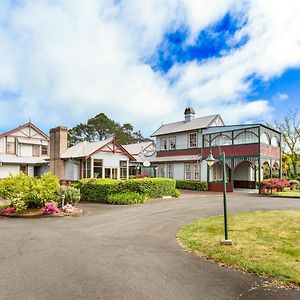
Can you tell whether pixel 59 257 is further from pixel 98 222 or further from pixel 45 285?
pixel 98 222

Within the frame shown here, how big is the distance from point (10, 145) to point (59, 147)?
1168cm

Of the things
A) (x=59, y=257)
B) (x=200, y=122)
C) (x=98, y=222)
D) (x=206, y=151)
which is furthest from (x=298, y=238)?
(x=200, y=122)

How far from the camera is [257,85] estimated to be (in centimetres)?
2384

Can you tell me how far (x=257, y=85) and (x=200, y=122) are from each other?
9.73 metres

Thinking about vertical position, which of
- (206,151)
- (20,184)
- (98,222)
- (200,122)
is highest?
(200,122)

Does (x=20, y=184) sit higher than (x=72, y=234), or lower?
higher

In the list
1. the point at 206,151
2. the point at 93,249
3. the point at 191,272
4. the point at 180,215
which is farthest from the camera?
the point at 206,151

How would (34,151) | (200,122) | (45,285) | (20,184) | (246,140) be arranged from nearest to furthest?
(45,285) < (20,184) < (246,140) < (200,122) < (34,151)

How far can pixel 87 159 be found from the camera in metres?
27.2

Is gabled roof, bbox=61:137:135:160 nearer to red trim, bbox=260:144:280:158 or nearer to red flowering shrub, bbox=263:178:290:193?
red trim, bbox=260:144:280:158

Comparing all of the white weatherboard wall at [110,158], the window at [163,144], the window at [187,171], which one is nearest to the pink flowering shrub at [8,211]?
the white weatherboard wall at [110,158]

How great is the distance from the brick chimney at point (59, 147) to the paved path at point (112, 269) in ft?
62.1

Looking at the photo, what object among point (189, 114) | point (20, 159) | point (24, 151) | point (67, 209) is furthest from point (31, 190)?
point (24, 151)

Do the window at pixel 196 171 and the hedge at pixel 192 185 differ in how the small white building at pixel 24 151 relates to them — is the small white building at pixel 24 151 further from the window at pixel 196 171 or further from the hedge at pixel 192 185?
the window at pixel 196 171
